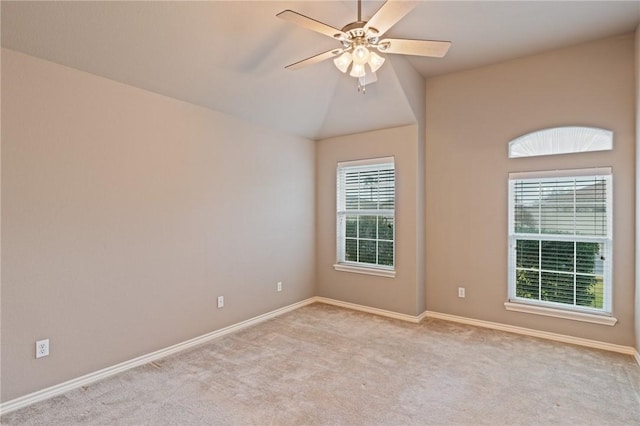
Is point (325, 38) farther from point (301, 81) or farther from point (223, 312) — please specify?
point (223, 312)

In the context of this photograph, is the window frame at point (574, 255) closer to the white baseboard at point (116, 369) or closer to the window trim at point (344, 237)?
the window trim at point (344, 237)

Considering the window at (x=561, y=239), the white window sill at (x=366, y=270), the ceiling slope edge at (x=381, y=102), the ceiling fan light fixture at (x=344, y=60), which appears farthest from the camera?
the white window sill at (x=366, y=270)

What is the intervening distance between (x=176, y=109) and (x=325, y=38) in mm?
1561

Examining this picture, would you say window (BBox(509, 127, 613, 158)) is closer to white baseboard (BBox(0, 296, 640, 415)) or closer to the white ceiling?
the white ceiling

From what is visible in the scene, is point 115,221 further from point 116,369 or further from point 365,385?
point 365,385

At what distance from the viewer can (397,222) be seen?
13.9ft

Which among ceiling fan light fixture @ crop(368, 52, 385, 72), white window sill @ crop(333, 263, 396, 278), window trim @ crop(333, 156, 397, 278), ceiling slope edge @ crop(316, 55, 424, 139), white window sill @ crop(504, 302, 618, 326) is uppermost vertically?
ceiling slope edge @ crop(316, 55, 424, 139)

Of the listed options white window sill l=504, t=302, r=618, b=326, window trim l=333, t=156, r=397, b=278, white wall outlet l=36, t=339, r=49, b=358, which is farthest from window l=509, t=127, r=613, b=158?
white wall outlet l=36, t=339, r=49, b=358

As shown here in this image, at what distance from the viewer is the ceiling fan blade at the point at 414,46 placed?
82.9 inches

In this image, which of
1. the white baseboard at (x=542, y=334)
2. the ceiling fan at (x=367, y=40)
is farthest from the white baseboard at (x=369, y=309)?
the ceiling fan at (x=367, y=40)

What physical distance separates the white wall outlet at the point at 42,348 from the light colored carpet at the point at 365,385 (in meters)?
0.32

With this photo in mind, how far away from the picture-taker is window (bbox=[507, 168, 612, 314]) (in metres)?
3.27

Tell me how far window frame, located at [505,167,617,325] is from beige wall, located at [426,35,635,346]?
2.2 inches

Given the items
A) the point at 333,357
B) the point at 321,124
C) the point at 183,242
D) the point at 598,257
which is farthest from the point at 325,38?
the point at 598,257
